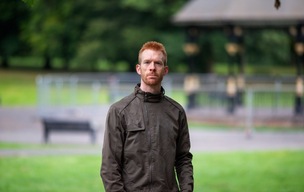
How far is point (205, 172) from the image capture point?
14.4m

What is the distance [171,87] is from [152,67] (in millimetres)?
29919

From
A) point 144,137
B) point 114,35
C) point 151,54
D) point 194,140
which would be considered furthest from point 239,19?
point 114,35

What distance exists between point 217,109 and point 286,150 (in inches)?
407

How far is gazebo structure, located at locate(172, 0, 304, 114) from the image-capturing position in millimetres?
26078

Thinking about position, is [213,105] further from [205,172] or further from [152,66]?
[152,66]

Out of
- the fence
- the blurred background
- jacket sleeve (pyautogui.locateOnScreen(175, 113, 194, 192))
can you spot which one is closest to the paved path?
the blurred background

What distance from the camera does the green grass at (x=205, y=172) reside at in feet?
41.0

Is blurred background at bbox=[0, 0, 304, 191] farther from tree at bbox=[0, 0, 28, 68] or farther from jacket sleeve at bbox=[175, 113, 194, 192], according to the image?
jacket sleeve at bbox=[175, 113, 194, 192]

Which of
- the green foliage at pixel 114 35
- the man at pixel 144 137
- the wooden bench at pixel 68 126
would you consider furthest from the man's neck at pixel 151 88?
the green foliage at pixel 114 35

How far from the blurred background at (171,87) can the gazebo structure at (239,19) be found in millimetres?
38

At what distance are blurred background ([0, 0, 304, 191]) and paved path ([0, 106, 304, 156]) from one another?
0.09ft

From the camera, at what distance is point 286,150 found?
18.1 metres

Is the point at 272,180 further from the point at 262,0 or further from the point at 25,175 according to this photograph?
the point at 262,0

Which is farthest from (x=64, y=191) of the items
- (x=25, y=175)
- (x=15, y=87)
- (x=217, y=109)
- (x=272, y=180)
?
(x=15, y=87)
